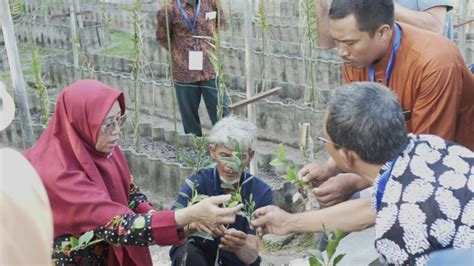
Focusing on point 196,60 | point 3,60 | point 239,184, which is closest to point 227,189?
point 239,184

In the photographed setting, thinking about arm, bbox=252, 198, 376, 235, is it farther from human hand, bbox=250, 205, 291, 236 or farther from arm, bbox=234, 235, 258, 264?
arm, bbox=234, 235, 258, 264

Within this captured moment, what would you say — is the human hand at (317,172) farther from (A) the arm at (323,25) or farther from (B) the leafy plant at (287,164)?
(A) the arm at (323,25)

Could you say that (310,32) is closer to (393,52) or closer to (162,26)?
(162,26)

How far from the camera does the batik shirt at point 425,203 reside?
168 centimetres

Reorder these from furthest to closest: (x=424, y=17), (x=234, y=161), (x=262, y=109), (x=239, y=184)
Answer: (x=262, y=109), (x=424, y=17), (x=239, y=184), (x=234, y=161)

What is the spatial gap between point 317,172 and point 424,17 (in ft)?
2.89

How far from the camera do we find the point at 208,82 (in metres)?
4.73

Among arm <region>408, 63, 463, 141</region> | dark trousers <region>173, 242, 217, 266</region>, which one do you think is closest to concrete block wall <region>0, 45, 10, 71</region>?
dark trousers <region>173, 242, 217, 266</region>

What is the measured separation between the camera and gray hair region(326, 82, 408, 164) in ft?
5.87

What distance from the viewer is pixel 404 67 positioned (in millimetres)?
2322

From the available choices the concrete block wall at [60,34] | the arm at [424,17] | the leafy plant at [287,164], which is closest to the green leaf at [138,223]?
the leafy plant at [287,164]

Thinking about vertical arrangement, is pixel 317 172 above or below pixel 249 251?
above

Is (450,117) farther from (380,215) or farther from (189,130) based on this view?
(189,130)

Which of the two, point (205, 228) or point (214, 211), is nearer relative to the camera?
point (214, 211)
